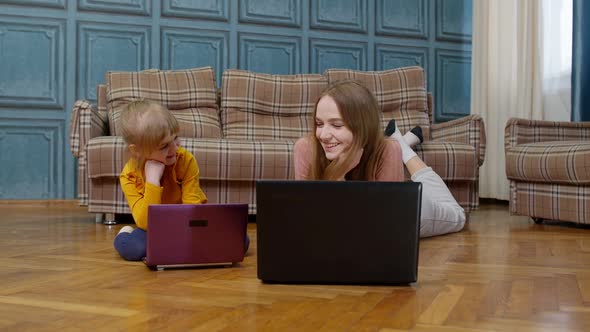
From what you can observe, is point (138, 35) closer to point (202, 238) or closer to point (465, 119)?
point (465, 119)

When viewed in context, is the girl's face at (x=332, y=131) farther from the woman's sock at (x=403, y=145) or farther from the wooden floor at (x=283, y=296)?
the woman's sock at (x=403, y=145)

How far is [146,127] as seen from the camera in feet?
5.69

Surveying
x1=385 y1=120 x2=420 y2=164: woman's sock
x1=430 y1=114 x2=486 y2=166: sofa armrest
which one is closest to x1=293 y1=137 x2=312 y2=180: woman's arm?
x1=385 y1=120 x2=420 y2=164: woman's sock

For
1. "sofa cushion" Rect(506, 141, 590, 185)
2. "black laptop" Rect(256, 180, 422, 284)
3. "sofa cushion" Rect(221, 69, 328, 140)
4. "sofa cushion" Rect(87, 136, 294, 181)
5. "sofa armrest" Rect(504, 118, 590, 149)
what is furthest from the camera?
"sofa cushion" Rect(221, 69, 328, 140)

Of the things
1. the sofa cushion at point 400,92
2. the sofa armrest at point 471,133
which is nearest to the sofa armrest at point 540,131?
the sofa armrest at point 471,133

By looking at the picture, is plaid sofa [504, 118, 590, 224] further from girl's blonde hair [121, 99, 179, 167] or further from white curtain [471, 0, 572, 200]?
girl's blonde hair [121, 99, 179, 167]

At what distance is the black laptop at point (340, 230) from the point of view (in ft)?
4.57

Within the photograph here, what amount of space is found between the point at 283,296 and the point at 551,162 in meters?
2.01

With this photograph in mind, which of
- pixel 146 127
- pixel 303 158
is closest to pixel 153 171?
pixel 146 127

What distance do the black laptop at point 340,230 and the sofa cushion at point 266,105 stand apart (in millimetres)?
2211

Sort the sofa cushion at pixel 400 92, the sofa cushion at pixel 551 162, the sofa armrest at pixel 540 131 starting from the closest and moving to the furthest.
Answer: the sofa cushion at pixel 551 162, the sofa armrest at pixel 540 131, the sofa cushion at pixel 400 92

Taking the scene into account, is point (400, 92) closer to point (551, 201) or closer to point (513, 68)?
point (551, 201)

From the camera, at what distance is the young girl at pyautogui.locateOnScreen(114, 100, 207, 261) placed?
1.75 metres

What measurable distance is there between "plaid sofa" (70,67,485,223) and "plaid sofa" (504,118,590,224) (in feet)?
0.59
